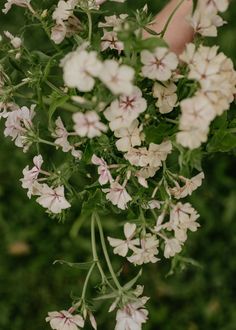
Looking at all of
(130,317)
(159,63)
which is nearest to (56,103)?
(159,63)

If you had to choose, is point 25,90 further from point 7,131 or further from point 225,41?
point 7,131

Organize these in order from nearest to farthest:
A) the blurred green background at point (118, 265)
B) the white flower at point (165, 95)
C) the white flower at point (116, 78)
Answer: the white flower at point (116, 78), the white flower at point (165, 95), the blurred green background at point (118, 265)

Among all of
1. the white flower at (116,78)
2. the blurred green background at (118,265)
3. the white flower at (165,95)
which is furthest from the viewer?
the blurred green background at (118,265)

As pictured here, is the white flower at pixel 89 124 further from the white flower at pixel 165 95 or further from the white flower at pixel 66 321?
the white flower at pixel 66 321

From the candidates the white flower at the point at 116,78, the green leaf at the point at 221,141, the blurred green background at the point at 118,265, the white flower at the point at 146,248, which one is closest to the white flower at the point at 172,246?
the white flower at the point at 146,248

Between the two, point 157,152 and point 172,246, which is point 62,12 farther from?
point 172,246

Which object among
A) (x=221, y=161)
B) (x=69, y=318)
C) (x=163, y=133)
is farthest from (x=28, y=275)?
(x=163, y=133)
